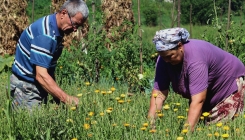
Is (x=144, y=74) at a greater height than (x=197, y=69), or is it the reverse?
(x=197, y=69)

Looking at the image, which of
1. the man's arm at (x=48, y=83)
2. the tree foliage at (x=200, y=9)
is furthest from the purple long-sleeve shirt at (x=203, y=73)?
the tree foliage at (x=200, y=9)

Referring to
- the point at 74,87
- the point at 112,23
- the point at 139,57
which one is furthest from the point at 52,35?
the point at 112,23

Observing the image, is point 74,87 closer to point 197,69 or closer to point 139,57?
point 139,57

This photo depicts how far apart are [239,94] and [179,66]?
2.54 ft

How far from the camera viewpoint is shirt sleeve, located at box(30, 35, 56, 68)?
4.48 meters

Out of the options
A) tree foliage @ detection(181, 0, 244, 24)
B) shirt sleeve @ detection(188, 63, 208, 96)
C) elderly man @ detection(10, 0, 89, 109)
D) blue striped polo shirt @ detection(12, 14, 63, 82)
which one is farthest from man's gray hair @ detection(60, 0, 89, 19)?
tree foliage @ detection(181, 0, 244, 24)

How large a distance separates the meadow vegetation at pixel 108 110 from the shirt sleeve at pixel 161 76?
0.19 m

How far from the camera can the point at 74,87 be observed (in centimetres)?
619

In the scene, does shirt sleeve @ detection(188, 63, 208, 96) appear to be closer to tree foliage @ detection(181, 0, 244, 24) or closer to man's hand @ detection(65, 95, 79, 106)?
man's hand @ detection(65, 95, 79, 106)

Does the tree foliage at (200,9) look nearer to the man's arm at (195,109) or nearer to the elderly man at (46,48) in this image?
the elderly man at (46,48)

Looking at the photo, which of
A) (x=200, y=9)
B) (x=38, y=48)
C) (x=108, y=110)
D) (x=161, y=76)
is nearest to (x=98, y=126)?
(x=108, y=110)

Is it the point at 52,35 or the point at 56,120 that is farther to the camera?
the point at 52,35

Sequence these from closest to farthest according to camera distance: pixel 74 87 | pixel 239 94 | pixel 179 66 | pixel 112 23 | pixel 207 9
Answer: pixel 179 66 < pixel 239 94 < pixel 74 87 < pixel 112 23 < pixel 207 9

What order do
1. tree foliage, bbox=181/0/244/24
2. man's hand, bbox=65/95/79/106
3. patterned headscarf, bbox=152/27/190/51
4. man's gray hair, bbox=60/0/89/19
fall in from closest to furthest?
patterned headscarf, bbox=152/27/190/51 < man's gray hair, bbox=60/0/89/19 < man's hand, bbox=65/95/79/106 < tree foliage, bbox=181/0/244/24
